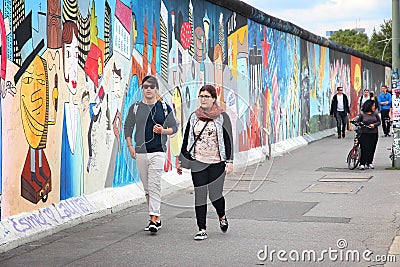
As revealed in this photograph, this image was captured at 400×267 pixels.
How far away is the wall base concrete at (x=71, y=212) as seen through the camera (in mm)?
8875

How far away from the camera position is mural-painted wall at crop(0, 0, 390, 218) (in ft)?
30.1

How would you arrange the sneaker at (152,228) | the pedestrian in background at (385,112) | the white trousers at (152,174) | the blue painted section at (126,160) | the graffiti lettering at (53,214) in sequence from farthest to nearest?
the pedestrian in background at (385,112) → the blue painted section at (126,160) → the white trousers at (152,174) → the sneaker at (152,228) → the graffiti lettering at (53,214)

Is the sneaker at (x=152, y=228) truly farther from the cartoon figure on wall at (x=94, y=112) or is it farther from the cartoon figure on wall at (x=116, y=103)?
the cartoon figure on wall at (x=116, y=103)

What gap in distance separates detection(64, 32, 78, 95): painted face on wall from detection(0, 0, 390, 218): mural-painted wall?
1 cm

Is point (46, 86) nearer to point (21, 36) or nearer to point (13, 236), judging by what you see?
point (21, 36)

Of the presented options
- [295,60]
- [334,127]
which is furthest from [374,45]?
[295,60]

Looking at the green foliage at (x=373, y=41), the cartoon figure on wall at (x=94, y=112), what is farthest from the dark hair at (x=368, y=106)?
the green foliage at (x=373, y=41)

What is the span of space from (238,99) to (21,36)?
30.7 feet

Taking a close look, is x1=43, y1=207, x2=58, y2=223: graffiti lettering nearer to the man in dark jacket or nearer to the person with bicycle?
the person with bicycle

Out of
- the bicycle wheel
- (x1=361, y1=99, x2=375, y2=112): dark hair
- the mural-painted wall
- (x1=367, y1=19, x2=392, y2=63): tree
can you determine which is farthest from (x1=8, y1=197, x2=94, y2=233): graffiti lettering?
(x1=367, y1=19, x2=392, y2=63): tree

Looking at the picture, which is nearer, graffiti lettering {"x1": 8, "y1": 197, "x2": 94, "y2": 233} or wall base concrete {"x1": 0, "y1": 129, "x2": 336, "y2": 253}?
wall base concrete {"x1": 0, "y1": 129, "x2": 336, "y2": 253}

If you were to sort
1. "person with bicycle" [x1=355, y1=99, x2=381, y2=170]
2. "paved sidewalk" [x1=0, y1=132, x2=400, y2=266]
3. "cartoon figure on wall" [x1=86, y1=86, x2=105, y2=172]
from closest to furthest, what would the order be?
"paved sidewalk" [x1=0, y1=132, x2=400, y2=266]
"cartoon figure on wall" [x1=86, y1=86, x2=105, y2=172]
"person with bicycle" [x1=355, y1=99, x2=381, y2=170]

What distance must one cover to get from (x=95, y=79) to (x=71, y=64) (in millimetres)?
788

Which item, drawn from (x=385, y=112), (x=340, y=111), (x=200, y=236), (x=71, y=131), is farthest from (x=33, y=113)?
(x=385, y=112)
